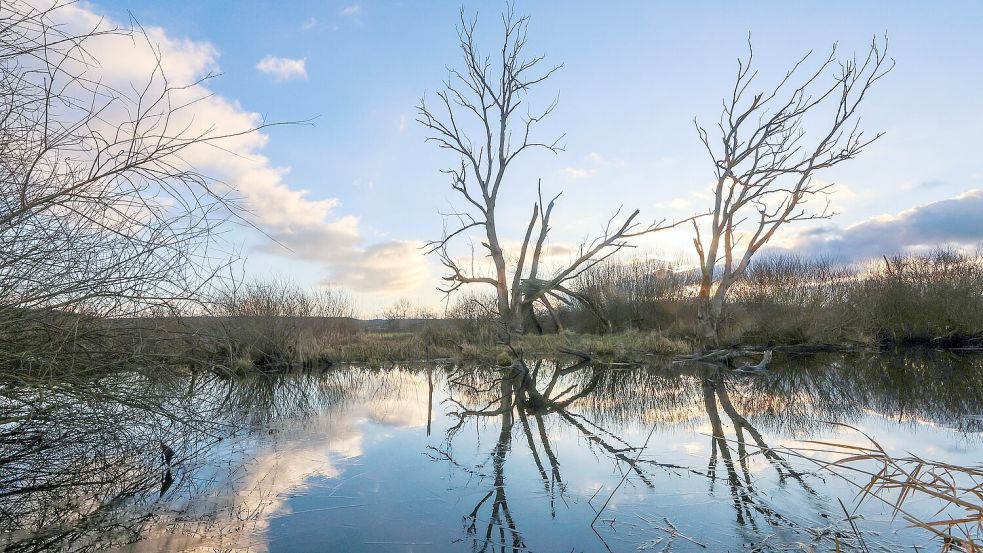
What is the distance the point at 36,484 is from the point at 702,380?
964cm

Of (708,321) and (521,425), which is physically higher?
(708,321)

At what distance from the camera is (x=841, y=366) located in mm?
13078

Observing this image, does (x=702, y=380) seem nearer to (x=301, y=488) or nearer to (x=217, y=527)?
(x=301, y=488)

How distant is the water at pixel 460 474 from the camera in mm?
3480

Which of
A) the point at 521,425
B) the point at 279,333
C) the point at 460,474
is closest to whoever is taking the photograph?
the point at 460,474

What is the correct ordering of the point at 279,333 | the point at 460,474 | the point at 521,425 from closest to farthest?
the point at 460,474, the point at 521,425, the point at 279,333

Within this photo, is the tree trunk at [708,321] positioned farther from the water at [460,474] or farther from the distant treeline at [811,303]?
the water at [460,474]

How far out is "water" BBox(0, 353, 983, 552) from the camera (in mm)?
3480

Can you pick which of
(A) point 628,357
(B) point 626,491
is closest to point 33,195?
(B) point 626,491

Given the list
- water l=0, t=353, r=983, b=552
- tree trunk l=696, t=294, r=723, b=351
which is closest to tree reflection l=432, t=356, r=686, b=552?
water l=0, t=353, r=983, b=552

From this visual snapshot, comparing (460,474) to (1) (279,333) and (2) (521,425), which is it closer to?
(2) (521,425)

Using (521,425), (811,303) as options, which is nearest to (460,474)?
(521,425)

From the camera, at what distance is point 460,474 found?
495 cm

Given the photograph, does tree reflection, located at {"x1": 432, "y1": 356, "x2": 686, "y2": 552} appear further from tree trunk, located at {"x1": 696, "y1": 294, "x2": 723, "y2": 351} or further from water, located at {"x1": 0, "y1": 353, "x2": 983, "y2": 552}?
tree trunk, located at {"x1": 696, "y1": 294, "x2": 723, "y2": 351}
